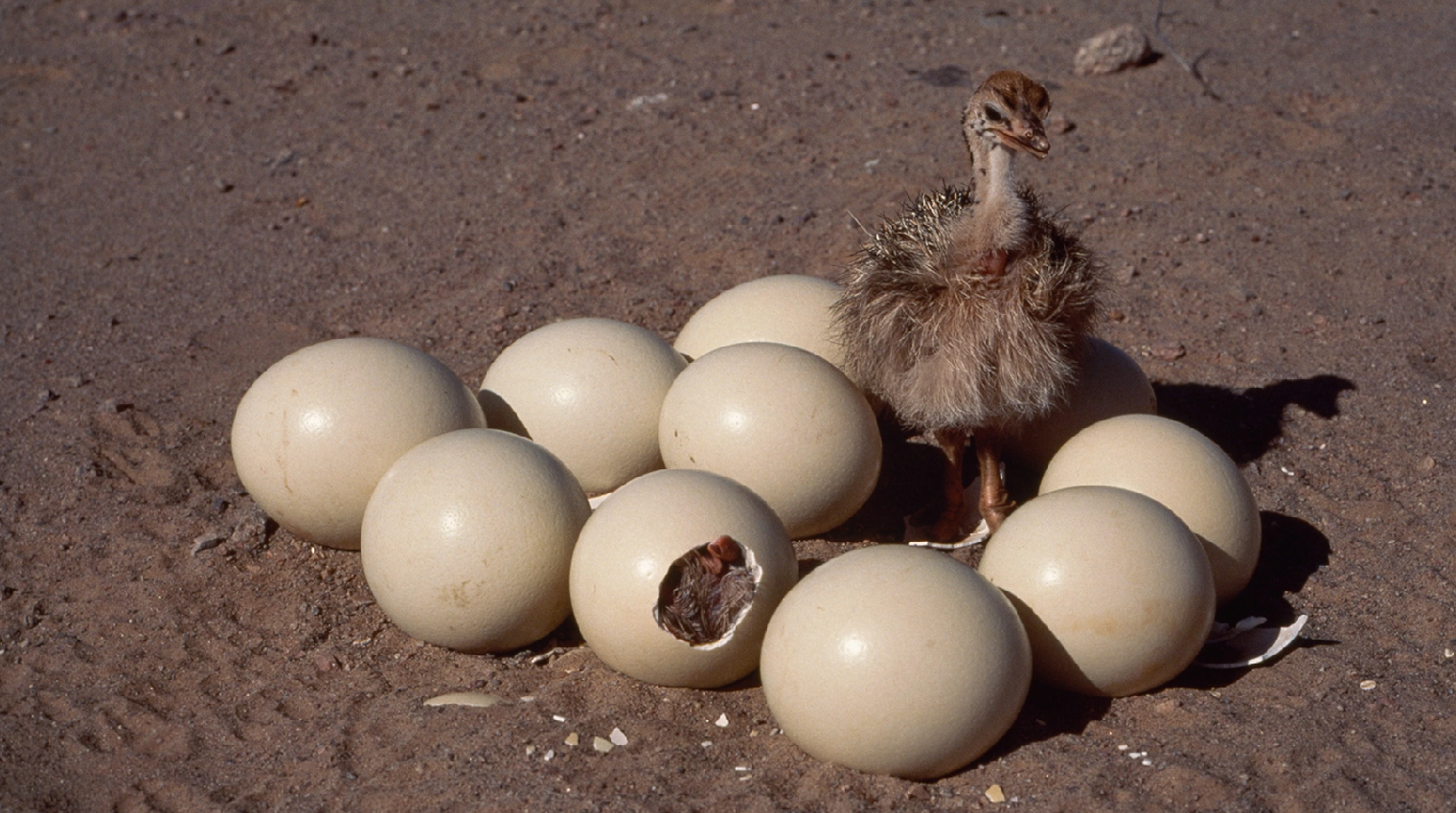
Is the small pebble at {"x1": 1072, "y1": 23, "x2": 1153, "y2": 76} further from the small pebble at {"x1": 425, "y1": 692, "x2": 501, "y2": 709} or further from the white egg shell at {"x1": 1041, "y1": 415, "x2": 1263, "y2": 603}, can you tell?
the small pebble at {"x1": 425, "y1": 692, "x2": 501, "y2": 709}

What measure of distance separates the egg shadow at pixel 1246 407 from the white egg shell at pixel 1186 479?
115 cm

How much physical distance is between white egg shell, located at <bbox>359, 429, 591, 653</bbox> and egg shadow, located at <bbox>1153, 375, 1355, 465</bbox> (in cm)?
297

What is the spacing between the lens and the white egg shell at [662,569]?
3807 mm

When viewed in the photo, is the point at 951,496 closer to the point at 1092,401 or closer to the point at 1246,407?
the point at 1092,401

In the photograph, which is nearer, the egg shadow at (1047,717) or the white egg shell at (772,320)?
the egg shadow at (1047,717)

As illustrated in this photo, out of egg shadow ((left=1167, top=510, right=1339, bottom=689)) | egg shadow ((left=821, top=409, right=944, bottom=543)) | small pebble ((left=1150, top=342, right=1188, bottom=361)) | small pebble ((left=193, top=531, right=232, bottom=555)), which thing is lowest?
egg shadow ((left=1167, top=510, right=1339, bottom=689))

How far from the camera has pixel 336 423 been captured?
4445 millimetres

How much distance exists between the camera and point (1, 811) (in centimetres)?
363

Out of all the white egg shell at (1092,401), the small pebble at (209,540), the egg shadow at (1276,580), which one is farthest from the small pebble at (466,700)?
the white egg shell at (1092,401)

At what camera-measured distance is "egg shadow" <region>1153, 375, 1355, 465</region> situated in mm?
5566

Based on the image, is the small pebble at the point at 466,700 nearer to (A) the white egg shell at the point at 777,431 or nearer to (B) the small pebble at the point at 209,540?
(A) the white egg shell at the point at 777,431

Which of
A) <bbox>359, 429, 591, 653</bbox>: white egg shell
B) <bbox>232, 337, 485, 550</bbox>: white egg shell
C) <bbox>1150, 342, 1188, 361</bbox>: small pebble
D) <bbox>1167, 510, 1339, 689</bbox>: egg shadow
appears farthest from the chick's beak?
<bbox>1150, 342, 1188, 361</bbox>: small pebble

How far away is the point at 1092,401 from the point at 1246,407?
119 cm

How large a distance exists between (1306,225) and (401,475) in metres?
5.45
